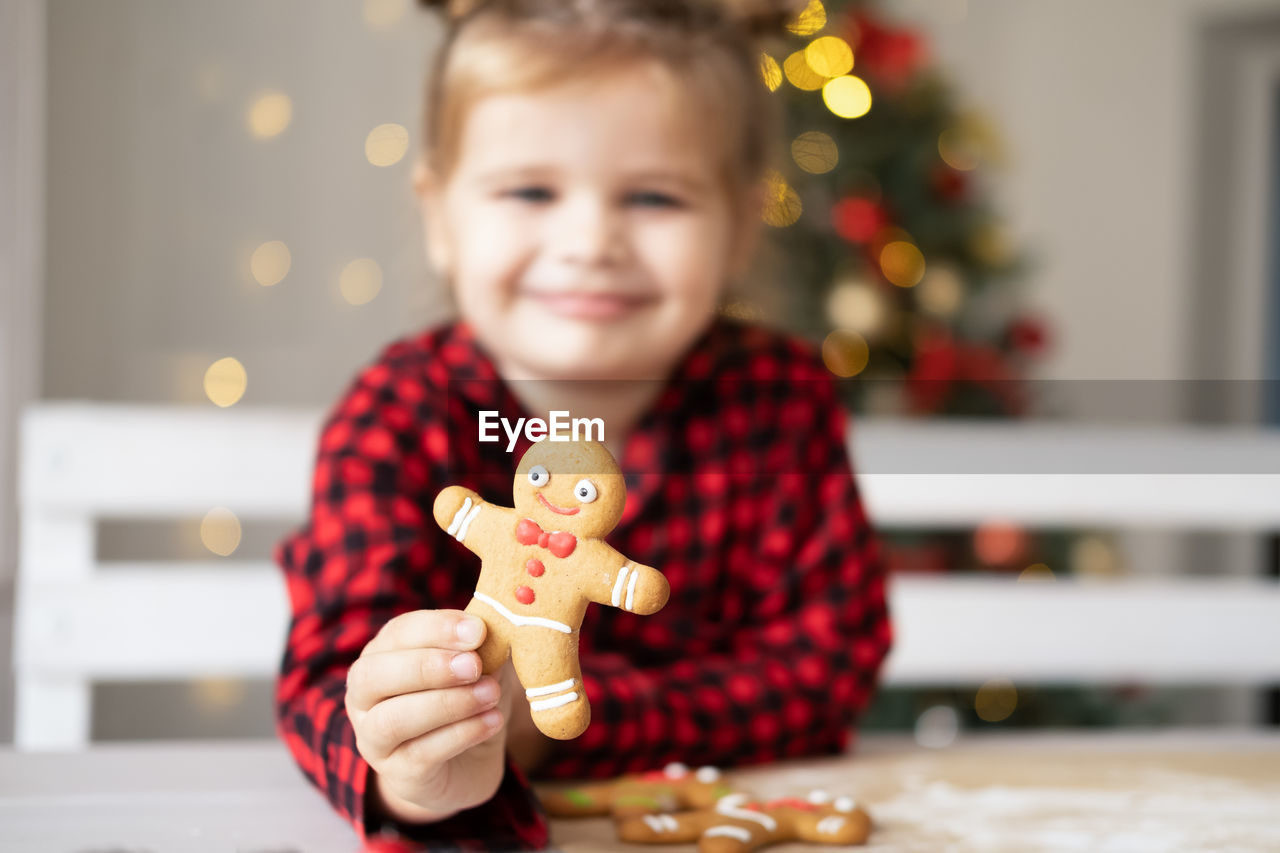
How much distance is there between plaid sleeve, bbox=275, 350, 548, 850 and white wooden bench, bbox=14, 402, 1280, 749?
0.50 metres

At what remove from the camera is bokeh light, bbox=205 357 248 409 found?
184cm

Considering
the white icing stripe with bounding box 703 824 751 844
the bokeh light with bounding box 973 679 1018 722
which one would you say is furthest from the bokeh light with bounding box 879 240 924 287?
the white icing stripe with bounding box 703 824 751 844

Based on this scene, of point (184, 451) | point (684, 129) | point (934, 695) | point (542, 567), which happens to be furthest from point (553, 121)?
point (934, 695)

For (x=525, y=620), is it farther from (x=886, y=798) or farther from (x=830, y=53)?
(x=830, y=53)

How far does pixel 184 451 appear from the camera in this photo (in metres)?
1.10

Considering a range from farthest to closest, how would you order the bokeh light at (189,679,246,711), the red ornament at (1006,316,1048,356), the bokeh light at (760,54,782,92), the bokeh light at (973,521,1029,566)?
the red ornament at (1006,316,1048,356) → the bokeh light at (973,521,1029,566) → the bokeh light at (189,679,246,711) → the bokeh light at (760,54,782,92)

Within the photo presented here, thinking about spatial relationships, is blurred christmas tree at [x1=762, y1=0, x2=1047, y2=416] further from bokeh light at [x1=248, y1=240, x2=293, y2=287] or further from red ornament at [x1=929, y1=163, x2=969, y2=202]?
bokeh light at [x1=248, y1=240, x2=293, y2=287]

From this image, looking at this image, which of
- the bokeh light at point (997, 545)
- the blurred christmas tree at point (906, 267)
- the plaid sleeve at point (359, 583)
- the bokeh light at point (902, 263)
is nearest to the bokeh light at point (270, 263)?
the blurred christmas tree at point (906, 267)

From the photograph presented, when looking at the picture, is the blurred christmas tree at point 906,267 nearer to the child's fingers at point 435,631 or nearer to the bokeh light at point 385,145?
the bokeh light at point 385,145

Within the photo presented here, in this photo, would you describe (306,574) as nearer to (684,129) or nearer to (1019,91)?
(684,129)

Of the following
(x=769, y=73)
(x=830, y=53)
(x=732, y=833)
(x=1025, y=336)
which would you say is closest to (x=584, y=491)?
(x=732, y=833)

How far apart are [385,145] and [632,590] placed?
1704 millimetres

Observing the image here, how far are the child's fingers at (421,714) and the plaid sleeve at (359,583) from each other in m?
0.08

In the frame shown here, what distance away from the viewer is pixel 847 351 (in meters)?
1.91
